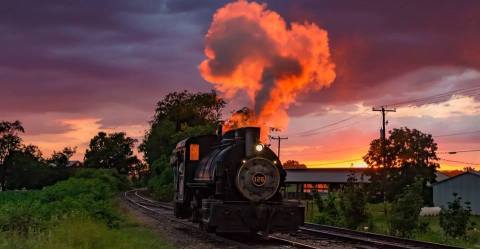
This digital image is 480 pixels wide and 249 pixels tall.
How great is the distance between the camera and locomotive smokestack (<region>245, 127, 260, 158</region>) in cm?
1738

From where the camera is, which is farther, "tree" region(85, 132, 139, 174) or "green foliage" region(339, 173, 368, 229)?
"tree" region(85, 132, 139, 174)

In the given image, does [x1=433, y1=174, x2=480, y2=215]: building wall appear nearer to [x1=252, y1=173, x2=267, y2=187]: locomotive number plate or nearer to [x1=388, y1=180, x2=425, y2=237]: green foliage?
[x1=388, y1=180, x2=425, y2=237]: green foliage

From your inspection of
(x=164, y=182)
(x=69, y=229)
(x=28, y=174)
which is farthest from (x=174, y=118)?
(x=69, y=229)

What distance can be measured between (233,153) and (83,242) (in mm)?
5815

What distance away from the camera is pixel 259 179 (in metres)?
17.2

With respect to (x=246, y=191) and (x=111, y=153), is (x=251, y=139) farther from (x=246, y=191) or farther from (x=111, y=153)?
(x=111, y=153)

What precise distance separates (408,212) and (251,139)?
6.97 m

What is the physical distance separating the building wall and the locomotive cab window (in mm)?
42048

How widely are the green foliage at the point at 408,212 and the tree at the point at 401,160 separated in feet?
134

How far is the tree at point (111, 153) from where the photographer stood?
536ft

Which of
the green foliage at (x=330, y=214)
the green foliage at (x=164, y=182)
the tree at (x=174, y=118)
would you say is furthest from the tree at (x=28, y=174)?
the green foliage at (x=330, y=214)

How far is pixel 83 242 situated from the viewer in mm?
13352

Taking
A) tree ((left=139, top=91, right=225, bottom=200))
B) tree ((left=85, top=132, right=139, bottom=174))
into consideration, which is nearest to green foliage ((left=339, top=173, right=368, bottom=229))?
tree ((left=139, top=91, right=225, bottom=200))

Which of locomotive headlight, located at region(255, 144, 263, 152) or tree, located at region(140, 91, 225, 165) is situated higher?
tree, located at region(140, 91, 225, 165)
